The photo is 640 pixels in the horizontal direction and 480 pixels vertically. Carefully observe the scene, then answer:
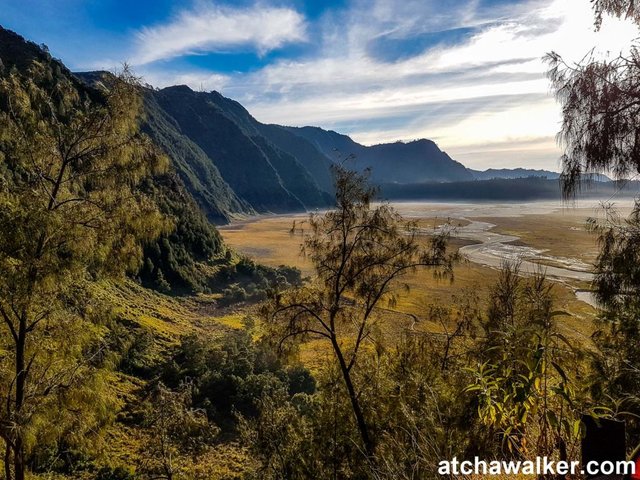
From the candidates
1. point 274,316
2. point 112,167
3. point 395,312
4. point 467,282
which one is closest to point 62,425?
point 112,167

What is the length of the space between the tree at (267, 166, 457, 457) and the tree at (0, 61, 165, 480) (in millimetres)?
3834

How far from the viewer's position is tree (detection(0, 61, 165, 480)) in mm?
5305

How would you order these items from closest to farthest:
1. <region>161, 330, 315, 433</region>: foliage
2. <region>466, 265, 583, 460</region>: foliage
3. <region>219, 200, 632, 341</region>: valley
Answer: <region>466, 265, 583, 460</region>: foliage
<region>161, 330, 315, 433</region>: foliage
<region>219, 200, 632, 341</region>: valley

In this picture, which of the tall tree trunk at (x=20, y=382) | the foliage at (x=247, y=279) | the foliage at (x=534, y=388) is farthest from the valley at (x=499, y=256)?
the foliage at (x=534, y=388)

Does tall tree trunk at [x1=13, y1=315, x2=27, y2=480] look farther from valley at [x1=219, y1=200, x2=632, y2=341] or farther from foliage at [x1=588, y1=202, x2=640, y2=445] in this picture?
valley at [x1=219, y1=200, x2=632, y2=341]

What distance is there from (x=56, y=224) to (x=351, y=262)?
19.0 feet

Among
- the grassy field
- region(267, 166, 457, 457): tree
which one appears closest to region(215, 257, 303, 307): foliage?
the grassy field

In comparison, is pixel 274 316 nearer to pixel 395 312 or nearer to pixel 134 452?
pixel 134 452

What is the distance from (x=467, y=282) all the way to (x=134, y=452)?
37.9m

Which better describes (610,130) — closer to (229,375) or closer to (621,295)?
(621,295)

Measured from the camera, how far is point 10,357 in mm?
6082

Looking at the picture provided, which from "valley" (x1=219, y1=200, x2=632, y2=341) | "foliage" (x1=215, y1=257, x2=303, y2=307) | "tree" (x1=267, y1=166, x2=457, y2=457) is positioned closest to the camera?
"tree" (x1=267, y1=166, x2=457, y2=457)

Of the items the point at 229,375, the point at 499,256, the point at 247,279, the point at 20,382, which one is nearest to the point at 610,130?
the point at 20,382

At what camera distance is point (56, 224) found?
5.33 m
